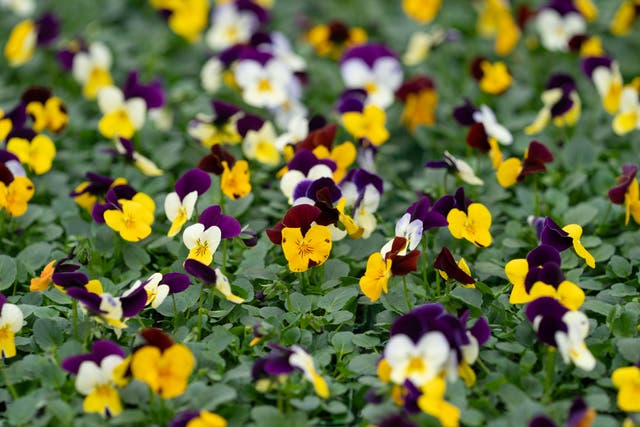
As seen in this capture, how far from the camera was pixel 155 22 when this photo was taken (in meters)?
4.15

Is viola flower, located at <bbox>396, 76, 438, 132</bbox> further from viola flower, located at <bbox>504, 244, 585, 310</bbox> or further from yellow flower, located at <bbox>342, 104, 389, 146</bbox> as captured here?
viola flower, located at <bbox>504, 244, 585, 310</bbox>

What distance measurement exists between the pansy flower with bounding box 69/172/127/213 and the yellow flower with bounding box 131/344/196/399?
0.76m

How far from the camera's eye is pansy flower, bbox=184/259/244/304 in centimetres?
206

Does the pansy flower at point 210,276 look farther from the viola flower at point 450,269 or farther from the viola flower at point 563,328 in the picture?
the viola flower at point 563,328

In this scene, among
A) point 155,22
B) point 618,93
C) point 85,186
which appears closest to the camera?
point 85,186

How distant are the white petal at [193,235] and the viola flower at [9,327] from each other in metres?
0.38

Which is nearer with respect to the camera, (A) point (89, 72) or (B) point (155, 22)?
(A) point (89, 72)

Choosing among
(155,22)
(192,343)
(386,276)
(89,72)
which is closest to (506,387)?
(386,276)

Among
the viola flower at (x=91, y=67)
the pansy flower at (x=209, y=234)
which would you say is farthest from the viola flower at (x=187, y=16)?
the pansy flower at (x=209, y=234)

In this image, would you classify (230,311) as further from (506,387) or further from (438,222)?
(506,387)

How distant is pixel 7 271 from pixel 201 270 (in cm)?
58

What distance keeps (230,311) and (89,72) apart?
59.6 inches

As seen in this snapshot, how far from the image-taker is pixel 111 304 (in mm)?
2016

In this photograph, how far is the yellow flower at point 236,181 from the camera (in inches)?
97.7
